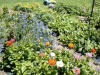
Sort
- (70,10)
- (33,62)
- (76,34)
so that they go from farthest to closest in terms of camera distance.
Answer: (70,10) → (76,34) → (33,62)

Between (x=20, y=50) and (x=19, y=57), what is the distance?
0.24m

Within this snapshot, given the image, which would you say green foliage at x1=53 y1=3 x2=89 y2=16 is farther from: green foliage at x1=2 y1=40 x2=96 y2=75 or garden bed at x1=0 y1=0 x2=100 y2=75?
green foliage at x1=2 y1=40 x2=96 y2=75

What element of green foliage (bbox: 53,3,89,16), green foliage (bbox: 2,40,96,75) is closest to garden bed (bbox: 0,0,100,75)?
green foliage (bbox: 2,40,96,75)

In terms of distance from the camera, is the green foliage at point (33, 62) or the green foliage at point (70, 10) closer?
the green foliage at point (33, 62)

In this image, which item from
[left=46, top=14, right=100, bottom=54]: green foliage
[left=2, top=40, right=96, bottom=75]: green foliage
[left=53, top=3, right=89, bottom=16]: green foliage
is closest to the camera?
[left=2, top=40, right=96, bottom=75]: green foliage

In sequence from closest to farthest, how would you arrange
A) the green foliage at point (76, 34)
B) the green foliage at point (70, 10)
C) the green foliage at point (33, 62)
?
the green foliage at point (33, 62), the green foliage at point (76, 34), the green foliage at point (70, 10)

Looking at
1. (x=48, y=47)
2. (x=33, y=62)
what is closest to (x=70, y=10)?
(x=48, y=47)

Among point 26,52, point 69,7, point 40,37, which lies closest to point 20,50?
point 26,52

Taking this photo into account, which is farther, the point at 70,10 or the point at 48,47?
the point at 70,10

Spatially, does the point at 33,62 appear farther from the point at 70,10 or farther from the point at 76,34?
the point at 70,10

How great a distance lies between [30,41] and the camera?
14.8 ft

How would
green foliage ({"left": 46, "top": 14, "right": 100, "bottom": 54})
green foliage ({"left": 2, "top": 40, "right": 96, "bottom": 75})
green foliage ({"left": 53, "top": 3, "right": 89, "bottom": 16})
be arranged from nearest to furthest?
green foliage ({"left": 2, "top": 40, "right": 96, "bottom": 75})
green foliage ({"left": 46, "top": 14, "right": 100, "bottom": 54})
green foliage ({"left": 53, "top": 3, "right": 89, "bottom": 16})

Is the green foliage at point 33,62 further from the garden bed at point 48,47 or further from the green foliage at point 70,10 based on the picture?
the green foliage at point 70,10

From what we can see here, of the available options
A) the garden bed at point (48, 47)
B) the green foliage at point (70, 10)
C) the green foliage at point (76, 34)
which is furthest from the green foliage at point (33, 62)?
the green foliage at point (70, 10)
